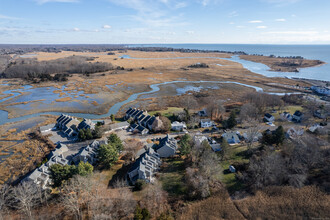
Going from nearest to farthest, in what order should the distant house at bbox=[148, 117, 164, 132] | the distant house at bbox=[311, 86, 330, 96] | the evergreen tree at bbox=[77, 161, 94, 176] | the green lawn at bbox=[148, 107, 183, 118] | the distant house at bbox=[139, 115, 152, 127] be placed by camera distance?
1. the evergreen tree at bbox=[77, 161, 94, 176]
2. the distant house at bbox=[148, 117, 164, 132]
3. the distant house at bbox=[139, 115, 152, 127]
4. the green lawn at bbox=[148, 107, 183, 118]
5. the distant house at bbox=[311, 86, 330, 96]

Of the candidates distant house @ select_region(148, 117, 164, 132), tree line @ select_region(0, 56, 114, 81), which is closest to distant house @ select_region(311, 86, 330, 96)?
distant house @ select_region(148, 117, 164, 132)

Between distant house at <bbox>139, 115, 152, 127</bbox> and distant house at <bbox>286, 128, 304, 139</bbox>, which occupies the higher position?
distant house at <bbox>286, 128, 304, 139</bbox>

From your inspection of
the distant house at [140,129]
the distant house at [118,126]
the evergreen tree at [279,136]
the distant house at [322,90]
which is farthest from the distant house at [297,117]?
the distant house at [118,126]

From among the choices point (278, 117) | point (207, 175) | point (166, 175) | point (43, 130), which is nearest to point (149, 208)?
point (166, 175)

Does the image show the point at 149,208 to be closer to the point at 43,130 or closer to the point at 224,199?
the point at 224,199

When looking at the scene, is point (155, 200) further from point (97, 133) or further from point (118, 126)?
point (118, 126)

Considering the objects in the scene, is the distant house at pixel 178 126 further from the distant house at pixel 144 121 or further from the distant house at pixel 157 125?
the distant house at pixel 144 121

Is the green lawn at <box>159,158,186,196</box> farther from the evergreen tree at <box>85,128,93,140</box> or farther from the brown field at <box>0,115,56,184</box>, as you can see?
the brown field at <box>0,115,56,184</box>

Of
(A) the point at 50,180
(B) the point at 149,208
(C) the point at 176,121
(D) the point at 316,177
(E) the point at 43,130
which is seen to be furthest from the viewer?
(C) the point at 176,121

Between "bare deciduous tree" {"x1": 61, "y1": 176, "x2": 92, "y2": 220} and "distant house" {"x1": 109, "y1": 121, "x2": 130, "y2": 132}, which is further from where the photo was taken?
"distant house" {"x1": 109, "y1": 121, "x2": 130, "y2": 132}
